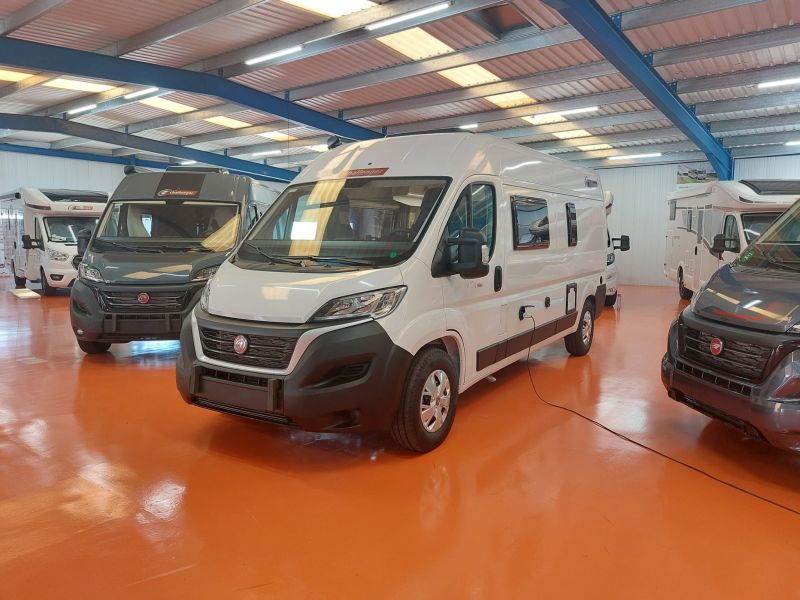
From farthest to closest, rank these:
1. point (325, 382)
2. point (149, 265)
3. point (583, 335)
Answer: point (583, 335), point (149, 265), point (325, 382)

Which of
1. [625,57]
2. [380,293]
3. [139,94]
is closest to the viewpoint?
[380,293]

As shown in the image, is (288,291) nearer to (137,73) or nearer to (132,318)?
(132,318)

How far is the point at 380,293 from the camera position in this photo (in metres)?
3.56

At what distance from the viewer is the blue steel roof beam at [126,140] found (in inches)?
559

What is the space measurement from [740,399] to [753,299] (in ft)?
2.19

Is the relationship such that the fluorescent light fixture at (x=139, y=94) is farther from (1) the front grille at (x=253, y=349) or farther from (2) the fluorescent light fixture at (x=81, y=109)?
(1) the front grille at (x=253, y=349)

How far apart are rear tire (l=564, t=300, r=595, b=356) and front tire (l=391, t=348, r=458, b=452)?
10.7 ft

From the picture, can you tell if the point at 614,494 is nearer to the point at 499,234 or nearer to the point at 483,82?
the point at 499,234

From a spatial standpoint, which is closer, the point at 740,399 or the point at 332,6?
the point at 740,399

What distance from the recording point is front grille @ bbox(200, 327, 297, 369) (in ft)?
11.4

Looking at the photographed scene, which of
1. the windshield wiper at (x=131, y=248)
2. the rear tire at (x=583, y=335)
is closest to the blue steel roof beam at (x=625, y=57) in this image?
the rear tire at (x=583, y=335)

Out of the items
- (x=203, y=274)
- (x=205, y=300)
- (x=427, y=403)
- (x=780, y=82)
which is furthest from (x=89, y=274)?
(x=780, y=82)

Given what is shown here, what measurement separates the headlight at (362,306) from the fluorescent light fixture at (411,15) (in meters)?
5.21

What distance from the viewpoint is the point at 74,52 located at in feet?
29.8
